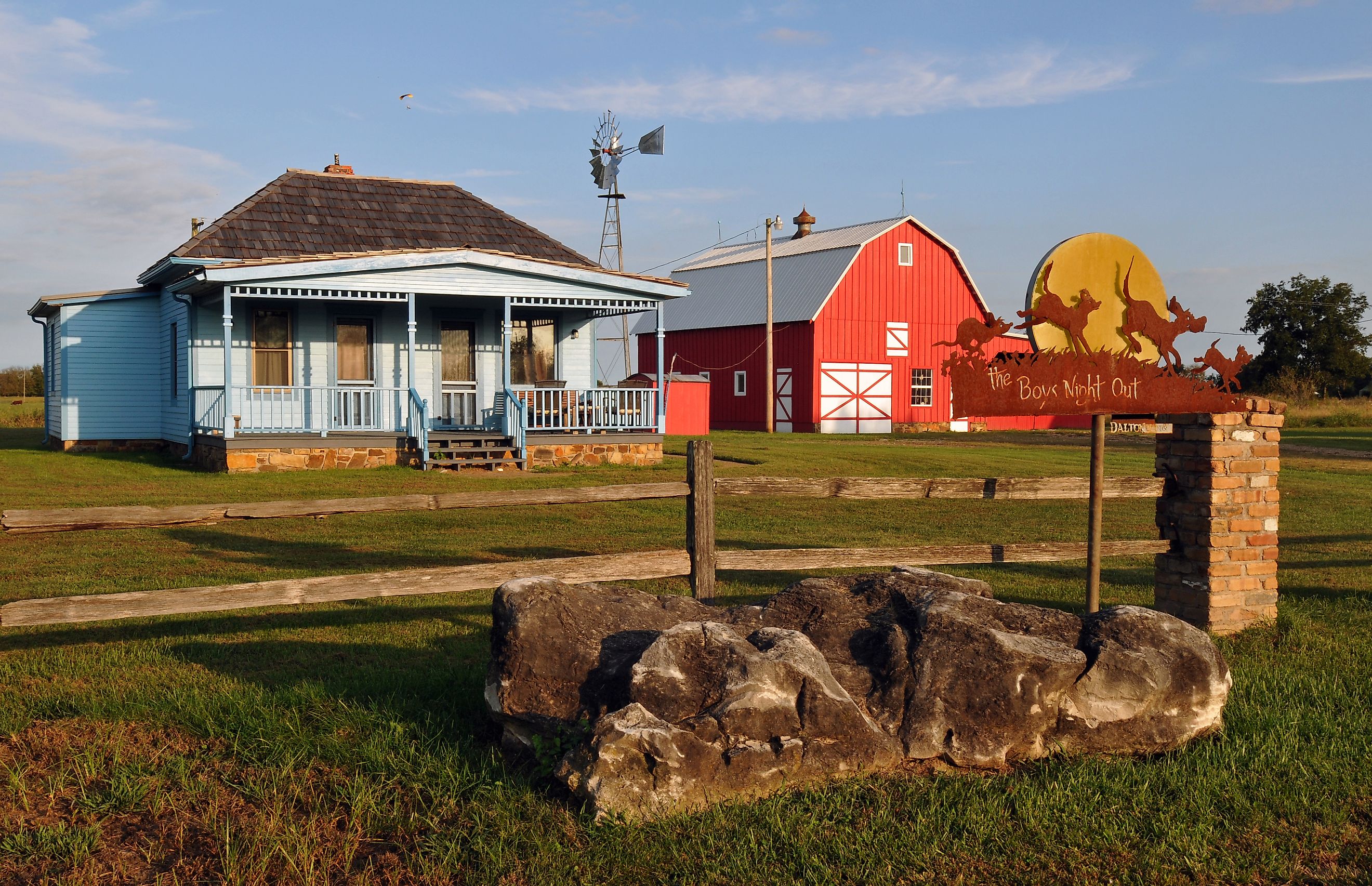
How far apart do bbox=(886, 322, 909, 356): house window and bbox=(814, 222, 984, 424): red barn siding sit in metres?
0.12

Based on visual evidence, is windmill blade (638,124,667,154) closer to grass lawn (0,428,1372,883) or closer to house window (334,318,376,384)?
house window (334,318,376,384)

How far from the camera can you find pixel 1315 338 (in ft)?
180

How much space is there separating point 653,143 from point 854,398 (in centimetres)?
1051

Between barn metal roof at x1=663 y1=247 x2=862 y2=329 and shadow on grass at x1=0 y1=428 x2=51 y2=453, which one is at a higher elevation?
barn metal roof at x1=663 y1=247 x2=862 y2=329

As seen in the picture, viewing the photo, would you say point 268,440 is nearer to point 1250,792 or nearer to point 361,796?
point 361,796

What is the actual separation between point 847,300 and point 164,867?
105 ft

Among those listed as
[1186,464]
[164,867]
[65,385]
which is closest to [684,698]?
[164,867]

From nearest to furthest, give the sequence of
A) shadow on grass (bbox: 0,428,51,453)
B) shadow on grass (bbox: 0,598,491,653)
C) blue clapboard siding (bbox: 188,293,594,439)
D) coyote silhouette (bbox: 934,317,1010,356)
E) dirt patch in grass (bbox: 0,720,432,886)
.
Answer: dirt patch in grass (bbox: 0,720,432,886)
coyote silhouette (bbox: 934,317,1010,356)
shadow on grass (bbox: 0,598,491,653)
blue clapboard siding (bbox: 188,293,594,439)
shadow on grass (bbox: 0,428,51,453)

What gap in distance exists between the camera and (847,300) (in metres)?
34.4

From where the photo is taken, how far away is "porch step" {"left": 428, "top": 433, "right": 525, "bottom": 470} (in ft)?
58.3

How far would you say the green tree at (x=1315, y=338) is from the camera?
54000 millimetres

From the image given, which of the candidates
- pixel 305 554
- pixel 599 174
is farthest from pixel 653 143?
pixel 305 554

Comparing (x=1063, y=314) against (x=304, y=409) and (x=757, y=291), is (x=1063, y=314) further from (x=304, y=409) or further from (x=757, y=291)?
(x=757, y=291)

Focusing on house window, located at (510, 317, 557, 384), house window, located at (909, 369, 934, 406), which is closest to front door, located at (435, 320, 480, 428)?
house window, located at (510, 317, 557, 384)
